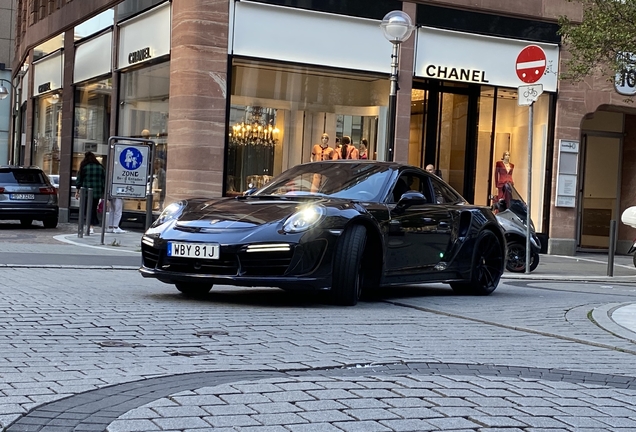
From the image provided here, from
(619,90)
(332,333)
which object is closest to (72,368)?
(332,333)

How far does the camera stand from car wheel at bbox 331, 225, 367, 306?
8.52 m

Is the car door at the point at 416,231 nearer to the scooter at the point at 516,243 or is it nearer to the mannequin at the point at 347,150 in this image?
the scooter at the point at 516,243

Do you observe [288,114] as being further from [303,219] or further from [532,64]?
[303,219]

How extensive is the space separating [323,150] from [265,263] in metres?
13.1

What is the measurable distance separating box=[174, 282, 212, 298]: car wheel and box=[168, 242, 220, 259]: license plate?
32.0 inches

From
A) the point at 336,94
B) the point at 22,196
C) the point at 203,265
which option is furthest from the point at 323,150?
the point at 203,265

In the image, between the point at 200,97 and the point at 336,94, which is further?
the point at 336,94

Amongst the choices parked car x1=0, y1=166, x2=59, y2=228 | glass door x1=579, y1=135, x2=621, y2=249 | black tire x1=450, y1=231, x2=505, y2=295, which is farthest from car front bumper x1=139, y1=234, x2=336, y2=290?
glass door x1=579, y1=135, x2=621, y2=249

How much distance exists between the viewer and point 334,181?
9492 mm

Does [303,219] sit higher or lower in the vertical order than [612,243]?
higher

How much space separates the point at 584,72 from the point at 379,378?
532 inches

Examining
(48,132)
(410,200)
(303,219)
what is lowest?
(303,219)

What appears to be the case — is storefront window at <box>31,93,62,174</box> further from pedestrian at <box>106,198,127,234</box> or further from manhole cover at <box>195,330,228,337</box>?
manhole cover at <box>195,330,228,337</box>

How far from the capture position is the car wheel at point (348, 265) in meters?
8.52
